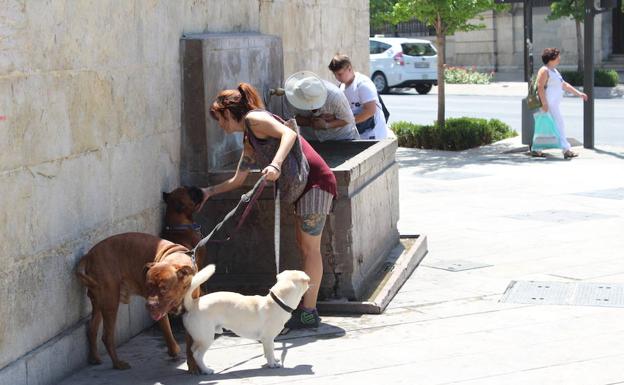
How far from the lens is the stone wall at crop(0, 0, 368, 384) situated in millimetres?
5930

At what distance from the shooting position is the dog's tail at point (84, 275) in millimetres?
6570

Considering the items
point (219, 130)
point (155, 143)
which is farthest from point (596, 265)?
point (155, 143)

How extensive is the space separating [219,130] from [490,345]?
2.83 meters

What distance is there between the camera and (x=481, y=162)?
17.3m

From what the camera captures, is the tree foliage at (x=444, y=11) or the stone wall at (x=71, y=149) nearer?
the stone wall at (x=71, y=149)

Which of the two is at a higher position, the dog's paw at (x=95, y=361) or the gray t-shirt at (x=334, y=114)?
the gray t-shirt at (x=334, y=114)

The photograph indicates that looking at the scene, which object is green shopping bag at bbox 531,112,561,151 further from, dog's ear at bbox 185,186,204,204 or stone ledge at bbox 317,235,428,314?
dog's ear at bbox 185,186,204,204

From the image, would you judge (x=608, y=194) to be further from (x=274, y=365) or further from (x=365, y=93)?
(x=274, y=365)

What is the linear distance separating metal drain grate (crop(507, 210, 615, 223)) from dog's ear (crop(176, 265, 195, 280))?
20.6 feet

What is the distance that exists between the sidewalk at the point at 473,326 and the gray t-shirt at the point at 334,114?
1345mm

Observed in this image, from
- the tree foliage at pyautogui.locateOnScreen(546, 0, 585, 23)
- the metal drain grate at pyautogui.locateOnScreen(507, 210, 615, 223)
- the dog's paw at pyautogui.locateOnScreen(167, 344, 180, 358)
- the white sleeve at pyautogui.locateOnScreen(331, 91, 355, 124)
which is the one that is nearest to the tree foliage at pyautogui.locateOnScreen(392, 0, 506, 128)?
the metal drain grate at pyautogui.locateOnScreen(507, 210, 615, 223)

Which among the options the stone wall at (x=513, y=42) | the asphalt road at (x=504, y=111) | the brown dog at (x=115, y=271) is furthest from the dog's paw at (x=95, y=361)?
the stone wall at (x=513, y=42)

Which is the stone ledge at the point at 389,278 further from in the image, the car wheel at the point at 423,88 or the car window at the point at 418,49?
the car wheel at the point at 423,88

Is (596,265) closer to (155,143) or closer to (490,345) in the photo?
(490,345)
